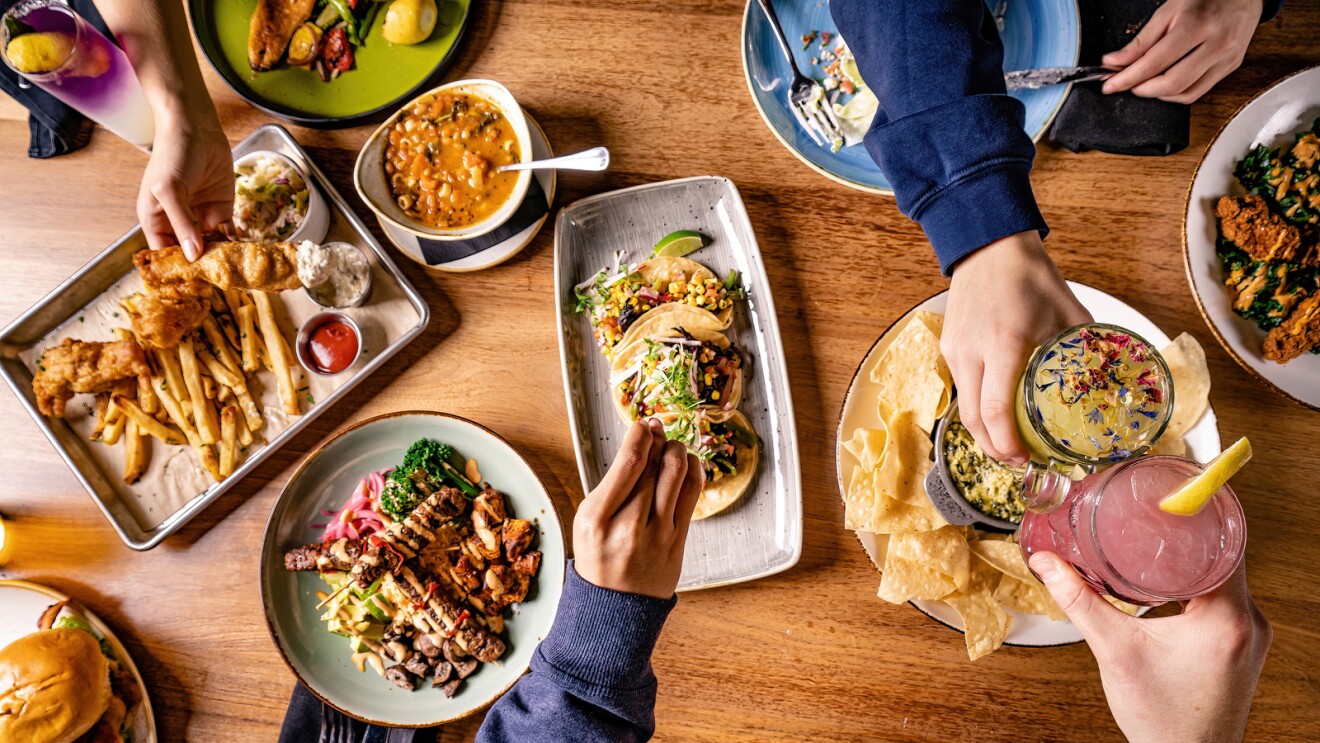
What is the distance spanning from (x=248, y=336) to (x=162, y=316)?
0.75 ft

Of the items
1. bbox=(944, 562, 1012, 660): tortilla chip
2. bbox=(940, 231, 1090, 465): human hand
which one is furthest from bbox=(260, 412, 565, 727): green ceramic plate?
bbox=(940, 231, 1090, 465): human hand

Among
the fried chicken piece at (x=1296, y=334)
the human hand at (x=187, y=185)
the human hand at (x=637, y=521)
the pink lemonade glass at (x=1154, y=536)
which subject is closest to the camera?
the pink lemonade glass at (x=1154, y=536)

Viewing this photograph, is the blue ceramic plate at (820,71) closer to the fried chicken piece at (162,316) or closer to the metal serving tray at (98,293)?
the metal serving tray at (98,293)

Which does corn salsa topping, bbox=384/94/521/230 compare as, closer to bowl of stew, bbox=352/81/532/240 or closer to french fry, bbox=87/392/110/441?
bowl of stew, bbox=352/81/532/240

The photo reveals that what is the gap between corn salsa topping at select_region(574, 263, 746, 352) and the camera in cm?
230

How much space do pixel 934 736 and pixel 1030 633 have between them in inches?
17.8

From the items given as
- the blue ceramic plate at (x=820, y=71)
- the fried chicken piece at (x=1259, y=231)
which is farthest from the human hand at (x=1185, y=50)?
the fried chicken piece at (x=1259, y=231)

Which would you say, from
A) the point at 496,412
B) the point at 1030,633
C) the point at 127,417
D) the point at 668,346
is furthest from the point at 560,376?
the point at 1030,633

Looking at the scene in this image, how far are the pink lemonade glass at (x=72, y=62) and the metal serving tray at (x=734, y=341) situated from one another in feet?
4.40

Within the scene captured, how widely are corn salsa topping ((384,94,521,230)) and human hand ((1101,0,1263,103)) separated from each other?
5.82 feet

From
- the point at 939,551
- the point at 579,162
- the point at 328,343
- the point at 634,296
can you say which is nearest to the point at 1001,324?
the point at 939,551

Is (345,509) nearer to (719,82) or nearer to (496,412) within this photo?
(496,412)

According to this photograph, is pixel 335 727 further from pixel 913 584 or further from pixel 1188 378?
pixel 1188 378

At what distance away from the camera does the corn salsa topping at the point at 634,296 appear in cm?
230
